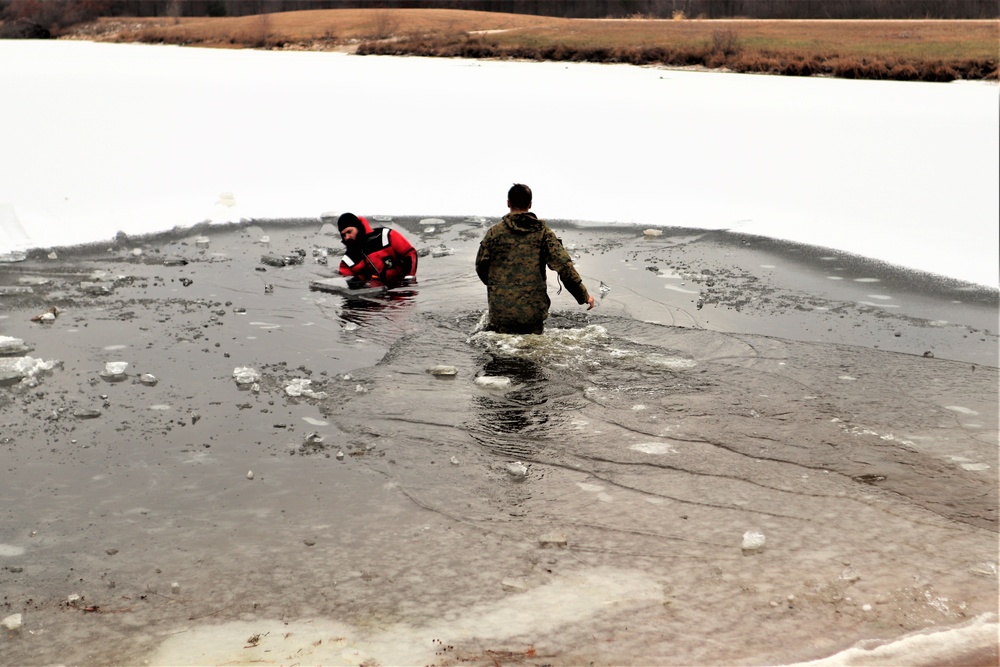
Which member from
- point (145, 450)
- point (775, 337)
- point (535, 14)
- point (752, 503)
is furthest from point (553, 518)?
point (535, 14)

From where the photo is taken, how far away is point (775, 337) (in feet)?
24.1

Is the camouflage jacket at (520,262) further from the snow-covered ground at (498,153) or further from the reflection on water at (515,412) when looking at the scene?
the snow-covered ground at (498,153)

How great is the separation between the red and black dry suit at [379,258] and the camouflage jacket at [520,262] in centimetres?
213

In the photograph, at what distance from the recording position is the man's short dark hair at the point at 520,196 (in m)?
6.82

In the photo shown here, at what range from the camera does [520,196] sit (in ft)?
22.4

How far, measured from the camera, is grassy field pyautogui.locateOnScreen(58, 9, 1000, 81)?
70.2ft

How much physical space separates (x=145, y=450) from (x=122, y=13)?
46868 millimetres

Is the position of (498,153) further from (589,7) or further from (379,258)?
(589,7)

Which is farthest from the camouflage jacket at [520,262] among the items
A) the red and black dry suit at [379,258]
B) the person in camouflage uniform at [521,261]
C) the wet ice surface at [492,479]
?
the red and black dry suit at [379,258]

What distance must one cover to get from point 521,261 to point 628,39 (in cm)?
2291

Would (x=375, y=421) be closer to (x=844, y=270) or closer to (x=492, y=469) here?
(x=492, y=469)

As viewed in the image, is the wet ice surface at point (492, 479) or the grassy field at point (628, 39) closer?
the wet ice surface at point (492, 479)

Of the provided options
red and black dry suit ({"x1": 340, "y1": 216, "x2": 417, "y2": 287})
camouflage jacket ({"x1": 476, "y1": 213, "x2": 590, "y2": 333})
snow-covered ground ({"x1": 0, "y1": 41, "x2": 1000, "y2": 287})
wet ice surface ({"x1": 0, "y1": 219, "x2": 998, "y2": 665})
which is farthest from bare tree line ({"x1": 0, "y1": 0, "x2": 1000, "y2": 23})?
camouflage jacket ({"x1": 476, "y1": 213, "x2": 590, "y2": 333})

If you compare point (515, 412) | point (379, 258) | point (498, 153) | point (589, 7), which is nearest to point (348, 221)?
point (379, 258)
